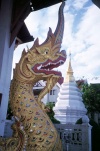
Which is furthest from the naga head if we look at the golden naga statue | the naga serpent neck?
the naga serpent neck

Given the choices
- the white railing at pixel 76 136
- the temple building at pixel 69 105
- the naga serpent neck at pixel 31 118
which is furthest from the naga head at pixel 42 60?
the temple building at pixel 69 105

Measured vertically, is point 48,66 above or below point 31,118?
above

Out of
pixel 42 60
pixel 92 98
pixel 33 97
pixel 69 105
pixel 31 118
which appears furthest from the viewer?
pixel 92 98

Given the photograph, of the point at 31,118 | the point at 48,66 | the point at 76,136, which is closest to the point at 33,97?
the point at 31,118

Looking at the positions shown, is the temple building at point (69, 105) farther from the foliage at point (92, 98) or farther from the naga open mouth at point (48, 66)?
the naga open mouth at point (48, 66)

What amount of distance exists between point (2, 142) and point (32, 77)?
2.77 ft

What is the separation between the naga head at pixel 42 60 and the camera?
94.4 inches

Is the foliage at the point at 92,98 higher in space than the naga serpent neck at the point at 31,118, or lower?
higher

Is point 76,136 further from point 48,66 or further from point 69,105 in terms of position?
point 69,105

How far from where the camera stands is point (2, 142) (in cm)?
201

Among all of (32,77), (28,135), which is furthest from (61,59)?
(28,135)

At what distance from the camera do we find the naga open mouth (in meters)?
2.40

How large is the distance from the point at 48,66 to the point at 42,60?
0.11m

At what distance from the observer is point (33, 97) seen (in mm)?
2350
